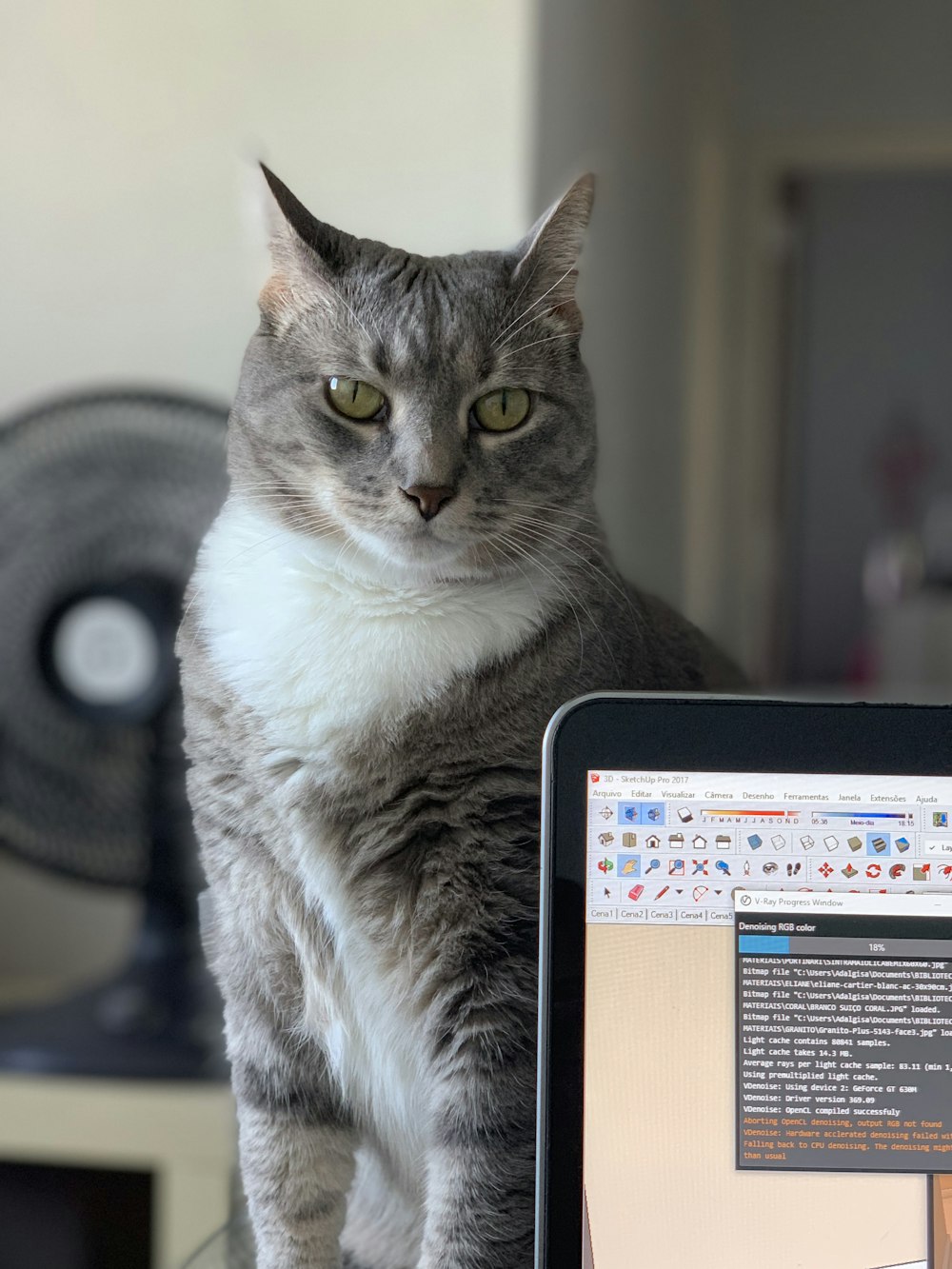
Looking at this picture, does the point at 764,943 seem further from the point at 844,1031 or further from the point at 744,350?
the point at 744,350

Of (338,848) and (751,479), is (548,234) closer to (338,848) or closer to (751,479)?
(338,848)

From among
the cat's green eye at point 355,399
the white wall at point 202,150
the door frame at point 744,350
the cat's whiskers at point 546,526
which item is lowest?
the cat's whiskers at point 546,526

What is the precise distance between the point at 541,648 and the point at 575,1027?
0.15 meters

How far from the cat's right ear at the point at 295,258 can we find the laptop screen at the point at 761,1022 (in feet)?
0.68

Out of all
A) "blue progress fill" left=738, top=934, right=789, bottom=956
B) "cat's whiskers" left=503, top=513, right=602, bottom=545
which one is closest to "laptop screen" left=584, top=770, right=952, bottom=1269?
"blue progress fill" left=738, top=934, right=789, bottom=956

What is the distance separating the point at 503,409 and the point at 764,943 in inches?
8.8

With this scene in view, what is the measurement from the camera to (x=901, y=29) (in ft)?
11.9

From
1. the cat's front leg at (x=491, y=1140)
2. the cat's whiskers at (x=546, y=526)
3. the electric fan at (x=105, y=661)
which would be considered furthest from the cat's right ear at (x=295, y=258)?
the electric fan at (x=105, y=661)

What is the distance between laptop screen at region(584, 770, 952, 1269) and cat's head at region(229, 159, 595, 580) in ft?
0.37

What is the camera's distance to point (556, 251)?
0.48m

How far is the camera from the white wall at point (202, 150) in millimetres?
1264

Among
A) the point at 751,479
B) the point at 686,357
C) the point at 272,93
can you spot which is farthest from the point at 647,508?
the point at 751,479

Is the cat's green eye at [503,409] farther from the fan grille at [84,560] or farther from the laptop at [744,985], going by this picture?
the fan grille at [84,560]

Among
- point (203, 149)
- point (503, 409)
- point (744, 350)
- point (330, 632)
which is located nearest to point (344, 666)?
point (330, 632)
